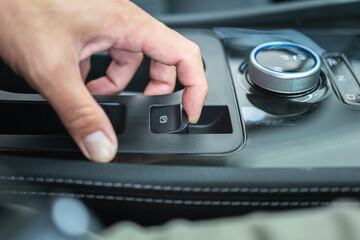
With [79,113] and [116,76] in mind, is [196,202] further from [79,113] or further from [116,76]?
[116,76]

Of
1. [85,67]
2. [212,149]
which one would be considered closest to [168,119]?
[212,149]

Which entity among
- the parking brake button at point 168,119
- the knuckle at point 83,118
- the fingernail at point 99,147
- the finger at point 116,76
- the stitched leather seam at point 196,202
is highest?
the knuckle at point 83,118

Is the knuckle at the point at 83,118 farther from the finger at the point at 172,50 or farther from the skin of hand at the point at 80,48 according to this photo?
the finger at the point at 172,50

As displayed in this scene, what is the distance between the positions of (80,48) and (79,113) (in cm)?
11

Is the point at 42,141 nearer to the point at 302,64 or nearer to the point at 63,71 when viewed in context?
the point at 63,71

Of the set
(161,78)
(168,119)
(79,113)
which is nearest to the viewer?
(79,113)

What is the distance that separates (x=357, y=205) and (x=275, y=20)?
0.44 metres

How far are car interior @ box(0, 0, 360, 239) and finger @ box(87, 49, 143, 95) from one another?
123mm

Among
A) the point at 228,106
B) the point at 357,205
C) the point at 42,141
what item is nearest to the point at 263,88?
the point at 228,106

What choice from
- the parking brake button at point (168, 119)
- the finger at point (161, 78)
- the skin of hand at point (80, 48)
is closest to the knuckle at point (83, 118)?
the skin of hand at point (80, 48)

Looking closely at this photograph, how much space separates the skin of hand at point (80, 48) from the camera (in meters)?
0.49

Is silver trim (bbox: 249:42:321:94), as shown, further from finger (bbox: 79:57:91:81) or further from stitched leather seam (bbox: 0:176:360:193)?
finger (bbox: 79:57:91:81)

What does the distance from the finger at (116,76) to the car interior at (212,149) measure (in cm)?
12

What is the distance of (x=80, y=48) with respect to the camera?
55 cm
